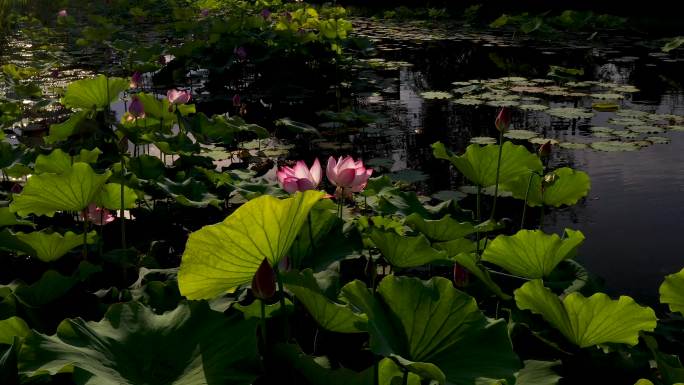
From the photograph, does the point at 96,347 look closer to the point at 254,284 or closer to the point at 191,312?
the point at 191,312

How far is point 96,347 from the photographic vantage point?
1.01m

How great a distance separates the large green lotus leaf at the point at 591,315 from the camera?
1219 millimetres

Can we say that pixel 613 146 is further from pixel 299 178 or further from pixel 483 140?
pixel 299 178

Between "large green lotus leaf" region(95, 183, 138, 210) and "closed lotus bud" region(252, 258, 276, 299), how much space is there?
103 centimetres

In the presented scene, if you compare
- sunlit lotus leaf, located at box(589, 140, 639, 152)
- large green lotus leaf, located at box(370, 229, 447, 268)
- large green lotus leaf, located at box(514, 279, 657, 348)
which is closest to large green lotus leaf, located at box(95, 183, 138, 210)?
large green lotus leaf, located at box(370, 229, 447, 268)

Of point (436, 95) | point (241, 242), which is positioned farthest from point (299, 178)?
point (436, 95)

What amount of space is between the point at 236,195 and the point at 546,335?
1.85m

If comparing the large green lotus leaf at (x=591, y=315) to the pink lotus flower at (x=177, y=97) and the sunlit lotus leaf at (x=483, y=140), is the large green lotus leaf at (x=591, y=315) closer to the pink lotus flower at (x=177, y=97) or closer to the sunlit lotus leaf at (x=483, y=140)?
the pink lotus flower at (x=177, y=97)

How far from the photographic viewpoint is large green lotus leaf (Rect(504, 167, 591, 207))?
77.2 inches

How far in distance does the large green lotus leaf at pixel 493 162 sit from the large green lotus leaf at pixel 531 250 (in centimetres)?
42

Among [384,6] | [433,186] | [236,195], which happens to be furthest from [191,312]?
[384,6]

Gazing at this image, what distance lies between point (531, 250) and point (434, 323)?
59 cm

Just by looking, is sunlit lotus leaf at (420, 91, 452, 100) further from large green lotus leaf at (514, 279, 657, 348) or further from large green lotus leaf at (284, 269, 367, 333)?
large green lotus leaf at (284, 269, 367, 333)

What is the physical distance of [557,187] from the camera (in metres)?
2.00
